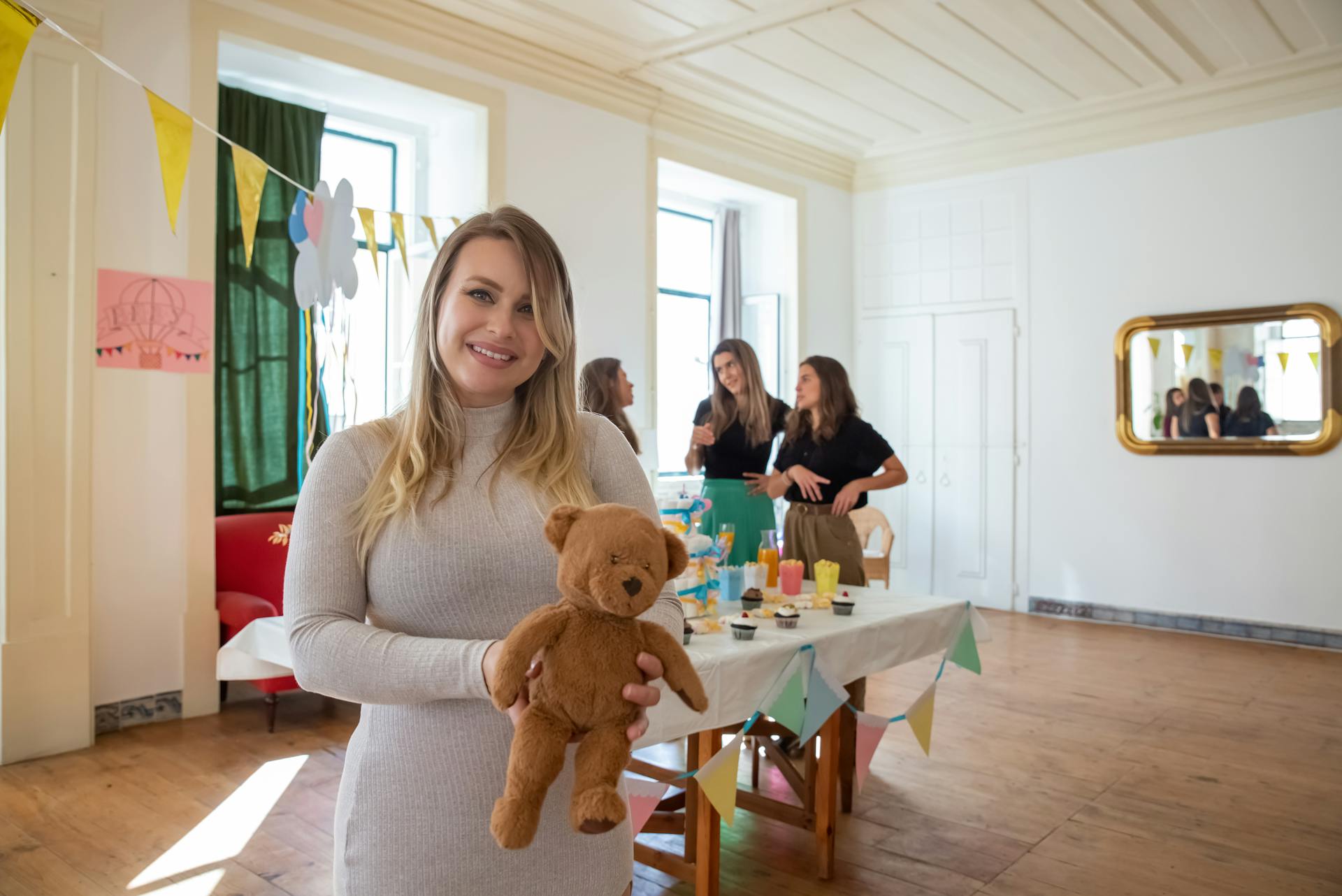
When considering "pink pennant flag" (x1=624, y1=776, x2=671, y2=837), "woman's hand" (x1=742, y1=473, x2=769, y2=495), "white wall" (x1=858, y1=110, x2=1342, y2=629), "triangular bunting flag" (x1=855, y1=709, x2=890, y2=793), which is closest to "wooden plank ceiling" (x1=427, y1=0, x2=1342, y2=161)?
"white wall" (x1=858, y1=110, x2=1342, y2=629)

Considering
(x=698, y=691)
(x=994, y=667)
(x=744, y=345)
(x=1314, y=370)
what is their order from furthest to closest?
(x=1314, y=370) → (x=994, y=667) → (x=744, y=345) → (x=698, y=691)

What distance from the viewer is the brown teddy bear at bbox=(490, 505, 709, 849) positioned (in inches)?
39.1

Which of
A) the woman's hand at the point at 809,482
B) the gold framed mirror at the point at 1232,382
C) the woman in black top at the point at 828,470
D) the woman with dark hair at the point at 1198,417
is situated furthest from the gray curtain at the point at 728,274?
the woman's hand at the point at 809,482

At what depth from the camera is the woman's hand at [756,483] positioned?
3.92 m

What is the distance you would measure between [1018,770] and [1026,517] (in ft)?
11.4

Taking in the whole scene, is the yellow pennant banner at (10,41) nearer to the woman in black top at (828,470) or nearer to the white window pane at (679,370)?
the woman in black top at (828,470)

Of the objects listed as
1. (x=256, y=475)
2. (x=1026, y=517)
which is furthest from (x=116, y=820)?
(x=1026, y=517)

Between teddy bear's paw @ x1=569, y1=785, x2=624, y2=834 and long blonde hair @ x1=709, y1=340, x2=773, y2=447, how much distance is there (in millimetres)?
3257

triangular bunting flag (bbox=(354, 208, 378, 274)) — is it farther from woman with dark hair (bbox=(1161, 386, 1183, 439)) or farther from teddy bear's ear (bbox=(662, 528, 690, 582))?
woman with dark hair (bbox=(1161, 386, 1183, 439))

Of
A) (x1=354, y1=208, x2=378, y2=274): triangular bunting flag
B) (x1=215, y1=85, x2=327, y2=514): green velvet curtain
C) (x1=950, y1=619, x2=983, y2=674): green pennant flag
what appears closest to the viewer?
(x1=950, y1=619, x2=983, y2=674): green pennant flag

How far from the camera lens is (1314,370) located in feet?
18.5

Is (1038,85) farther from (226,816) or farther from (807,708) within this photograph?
(226,816)

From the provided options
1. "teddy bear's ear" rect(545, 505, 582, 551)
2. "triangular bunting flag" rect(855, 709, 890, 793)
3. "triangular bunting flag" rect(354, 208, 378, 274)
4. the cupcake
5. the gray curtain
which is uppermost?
the gray curtain

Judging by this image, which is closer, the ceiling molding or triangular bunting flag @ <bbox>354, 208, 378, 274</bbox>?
triangular bunting flag @ <bbox>354, 208, 378, 274</bbox>
